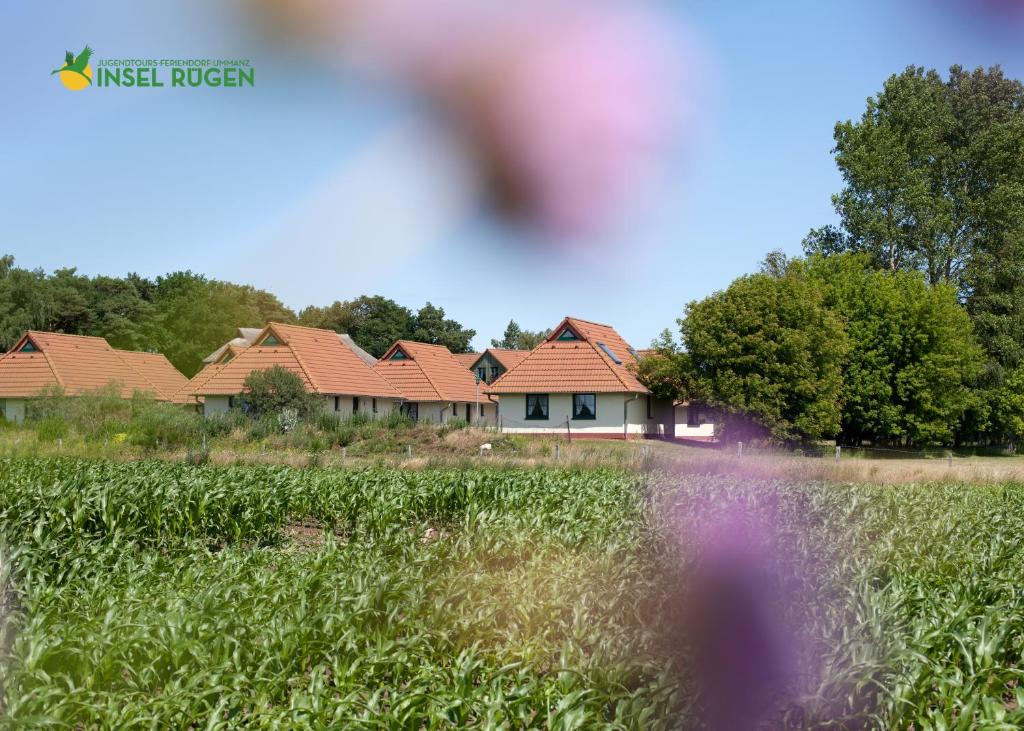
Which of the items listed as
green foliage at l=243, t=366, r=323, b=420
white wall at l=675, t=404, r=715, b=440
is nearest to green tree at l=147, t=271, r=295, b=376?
green foliage at l=243, t=366, r=323, b=420

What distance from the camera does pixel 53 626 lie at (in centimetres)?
775

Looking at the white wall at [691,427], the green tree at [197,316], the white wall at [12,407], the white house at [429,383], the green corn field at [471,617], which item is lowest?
the green corn field at [471,617]

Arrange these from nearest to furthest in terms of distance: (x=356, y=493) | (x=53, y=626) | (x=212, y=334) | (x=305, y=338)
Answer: (x=53, y=626) < (x=356, y=493) < (x=305, y=338) < (x=212, y=334)

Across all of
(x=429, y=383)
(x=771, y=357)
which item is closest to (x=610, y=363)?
(x=771, y=357)

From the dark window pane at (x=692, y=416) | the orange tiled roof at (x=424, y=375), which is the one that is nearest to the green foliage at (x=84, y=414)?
the orange tiled roof at (x=424, y=375)

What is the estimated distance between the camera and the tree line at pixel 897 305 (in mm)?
45656

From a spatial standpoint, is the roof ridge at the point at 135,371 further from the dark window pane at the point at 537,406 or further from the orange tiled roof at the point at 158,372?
the dark window pane at the point at 537,406

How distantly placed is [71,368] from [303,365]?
64.5ft

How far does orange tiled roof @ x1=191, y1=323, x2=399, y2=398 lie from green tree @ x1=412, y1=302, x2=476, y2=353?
1615 inches

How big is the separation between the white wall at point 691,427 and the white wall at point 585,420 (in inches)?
64.4

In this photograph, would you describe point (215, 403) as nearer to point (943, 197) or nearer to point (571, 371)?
point (571, 371)

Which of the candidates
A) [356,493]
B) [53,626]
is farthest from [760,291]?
[53,626]

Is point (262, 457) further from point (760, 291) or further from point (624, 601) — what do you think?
point (760, 291)

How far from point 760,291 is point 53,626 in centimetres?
4273
